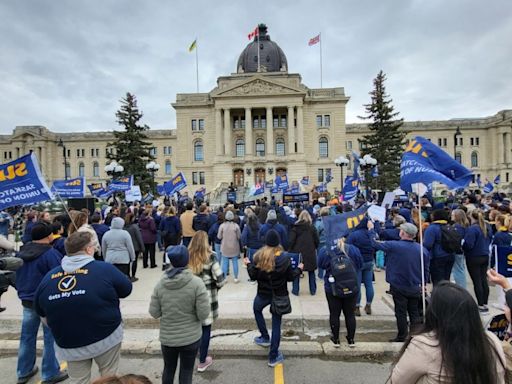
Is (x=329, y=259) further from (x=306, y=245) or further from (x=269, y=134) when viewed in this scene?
(x=269, y=134)

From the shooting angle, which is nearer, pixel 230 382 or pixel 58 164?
pixel 230 382

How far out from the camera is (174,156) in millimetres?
71625

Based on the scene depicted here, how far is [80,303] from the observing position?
2842 millimetres

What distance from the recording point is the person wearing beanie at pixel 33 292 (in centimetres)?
399

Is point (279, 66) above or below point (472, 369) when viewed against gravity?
above

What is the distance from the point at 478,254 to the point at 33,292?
307 inches

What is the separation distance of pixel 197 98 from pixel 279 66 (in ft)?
61.9

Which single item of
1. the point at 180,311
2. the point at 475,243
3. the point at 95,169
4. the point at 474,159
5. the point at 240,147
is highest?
the point at 240,147

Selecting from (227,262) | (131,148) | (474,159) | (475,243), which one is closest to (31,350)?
(227,262)

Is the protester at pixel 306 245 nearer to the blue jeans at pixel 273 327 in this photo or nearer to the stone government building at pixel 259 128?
the blue jeans at pixel 273 327

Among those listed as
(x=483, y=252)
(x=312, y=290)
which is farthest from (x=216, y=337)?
(x=483, y=252)

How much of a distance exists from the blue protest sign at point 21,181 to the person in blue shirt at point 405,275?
245 inches

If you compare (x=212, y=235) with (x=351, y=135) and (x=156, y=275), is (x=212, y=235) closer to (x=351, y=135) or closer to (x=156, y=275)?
(x=156, y=275)

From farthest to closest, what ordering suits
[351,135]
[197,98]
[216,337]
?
[351,135]
[197,98]
[216,337]
